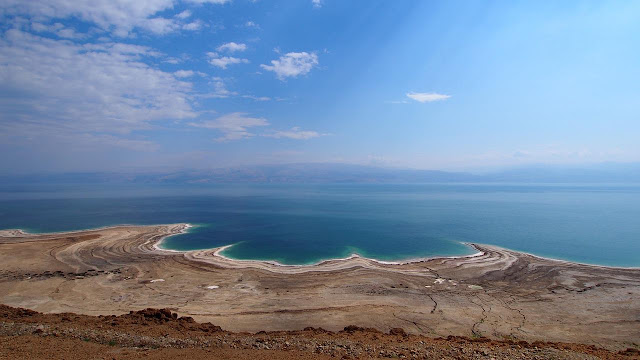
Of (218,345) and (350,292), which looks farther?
(350,292)

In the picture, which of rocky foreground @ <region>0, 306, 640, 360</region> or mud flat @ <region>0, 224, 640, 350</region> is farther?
mud flat @ <region>0, 224, 640, 350</region>

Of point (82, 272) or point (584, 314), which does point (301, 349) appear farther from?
point (82, 272)

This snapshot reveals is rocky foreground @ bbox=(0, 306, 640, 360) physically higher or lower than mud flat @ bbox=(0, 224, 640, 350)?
higher

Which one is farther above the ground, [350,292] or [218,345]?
[218,345]

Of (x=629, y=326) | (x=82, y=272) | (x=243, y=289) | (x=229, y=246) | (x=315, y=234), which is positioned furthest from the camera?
(x=315, y=234)

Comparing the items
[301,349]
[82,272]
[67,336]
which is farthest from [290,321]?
[82,272]
